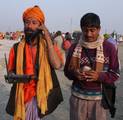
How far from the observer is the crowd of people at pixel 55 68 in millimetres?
4820

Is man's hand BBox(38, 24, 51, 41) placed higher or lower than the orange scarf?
higher

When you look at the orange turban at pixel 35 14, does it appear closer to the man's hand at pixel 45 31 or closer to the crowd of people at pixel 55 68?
the crowd of people at pixel 55 68

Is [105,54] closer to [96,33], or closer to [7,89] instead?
[96,33]

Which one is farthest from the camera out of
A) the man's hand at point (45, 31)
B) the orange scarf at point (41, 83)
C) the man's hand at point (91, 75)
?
the orange scarf at point (41, 83)

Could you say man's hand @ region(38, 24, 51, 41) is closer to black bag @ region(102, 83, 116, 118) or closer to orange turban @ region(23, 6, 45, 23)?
orange turban @ region(23, 6, 45, 23)

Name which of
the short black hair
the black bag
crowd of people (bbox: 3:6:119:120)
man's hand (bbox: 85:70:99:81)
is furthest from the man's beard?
the black bag

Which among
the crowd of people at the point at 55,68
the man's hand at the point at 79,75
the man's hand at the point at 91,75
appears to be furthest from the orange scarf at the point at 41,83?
the man's hand at the point at 91,75

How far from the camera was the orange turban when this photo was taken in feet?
16.6

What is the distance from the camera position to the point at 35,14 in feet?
16.6

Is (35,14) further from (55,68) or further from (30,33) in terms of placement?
(55,68)

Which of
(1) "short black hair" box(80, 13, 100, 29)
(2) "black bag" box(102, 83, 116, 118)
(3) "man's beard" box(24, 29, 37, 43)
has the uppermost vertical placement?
(1) "short black hair" box(80, 13, 100, 29)

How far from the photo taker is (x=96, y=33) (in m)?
4.79

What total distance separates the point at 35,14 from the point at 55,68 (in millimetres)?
654

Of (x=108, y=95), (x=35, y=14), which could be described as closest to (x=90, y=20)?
(x=35, y=14)
